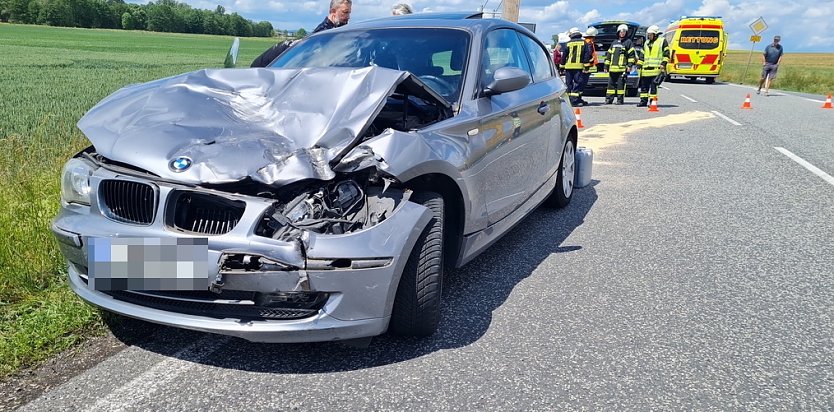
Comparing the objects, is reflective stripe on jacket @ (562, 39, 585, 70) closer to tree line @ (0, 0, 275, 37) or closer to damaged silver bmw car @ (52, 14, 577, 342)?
damaged silver bmw car @ (52, 14, 577, 342)

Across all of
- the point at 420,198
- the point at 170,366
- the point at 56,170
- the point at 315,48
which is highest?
the point at 315,48

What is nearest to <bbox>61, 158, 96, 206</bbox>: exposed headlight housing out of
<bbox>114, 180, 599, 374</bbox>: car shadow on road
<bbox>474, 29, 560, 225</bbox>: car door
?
<bbox>114, 180, 599, 374</bbox>: car shadow on road

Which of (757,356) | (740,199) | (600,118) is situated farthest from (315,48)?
(600,118)

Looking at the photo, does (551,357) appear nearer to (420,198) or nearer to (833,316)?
(420,198)

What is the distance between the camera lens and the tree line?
263ft

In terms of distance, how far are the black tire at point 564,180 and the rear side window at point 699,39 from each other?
1028 inches

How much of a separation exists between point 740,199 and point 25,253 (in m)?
6.08

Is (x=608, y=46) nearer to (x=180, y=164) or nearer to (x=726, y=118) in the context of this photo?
(x=726, y=118)

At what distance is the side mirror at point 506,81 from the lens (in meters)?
3.66

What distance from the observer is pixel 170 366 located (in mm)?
2818

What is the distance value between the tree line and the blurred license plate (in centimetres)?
9224

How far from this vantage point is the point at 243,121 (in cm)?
322

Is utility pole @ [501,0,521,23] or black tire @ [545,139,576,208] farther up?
utility pole @ [501,0,521,23]

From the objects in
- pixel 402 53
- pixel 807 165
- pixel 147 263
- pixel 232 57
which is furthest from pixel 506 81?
pixel 807 165
